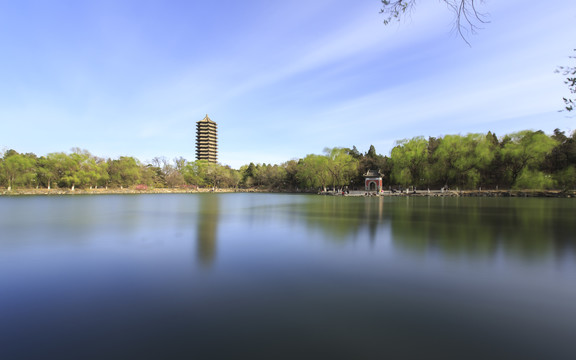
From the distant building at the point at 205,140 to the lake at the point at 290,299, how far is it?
75067mm

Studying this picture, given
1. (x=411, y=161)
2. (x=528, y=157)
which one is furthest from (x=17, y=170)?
(x=528, y=157)

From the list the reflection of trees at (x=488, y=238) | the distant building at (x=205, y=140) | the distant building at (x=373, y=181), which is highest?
the distant building at (x=205, y=140)

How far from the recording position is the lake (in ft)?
9.54

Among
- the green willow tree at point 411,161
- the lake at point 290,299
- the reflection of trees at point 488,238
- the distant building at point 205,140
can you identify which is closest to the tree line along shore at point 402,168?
the green willow tree at point 411,161

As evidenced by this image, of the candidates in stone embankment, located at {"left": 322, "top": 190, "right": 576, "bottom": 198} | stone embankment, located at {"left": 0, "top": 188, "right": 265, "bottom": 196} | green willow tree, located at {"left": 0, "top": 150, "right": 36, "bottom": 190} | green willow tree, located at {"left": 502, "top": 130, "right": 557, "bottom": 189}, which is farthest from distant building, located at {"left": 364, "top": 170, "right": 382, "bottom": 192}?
green willow tree, located at {"left": 0, "top": 150, "right": 36, "bottom": 190}

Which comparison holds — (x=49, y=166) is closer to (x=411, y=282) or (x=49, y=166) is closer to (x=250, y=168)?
(x=250, y=168)

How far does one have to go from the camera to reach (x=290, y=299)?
411 centimetres

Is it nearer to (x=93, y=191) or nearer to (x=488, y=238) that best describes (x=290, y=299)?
(x=488, y=238)

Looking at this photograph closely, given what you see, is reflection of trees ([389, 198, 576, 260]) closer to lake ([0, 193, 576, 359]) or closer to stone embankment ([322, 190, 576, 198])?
lake ([0, 193, 576, 359])

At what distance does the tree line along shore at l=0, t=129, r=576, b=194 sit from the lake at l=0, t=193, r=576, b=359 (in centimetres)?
3607

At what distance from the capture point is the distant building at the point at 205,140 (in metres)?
80.9

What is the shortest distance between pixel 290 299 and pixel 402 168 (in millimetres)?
43898

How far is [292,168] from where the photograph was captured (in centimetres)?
5972

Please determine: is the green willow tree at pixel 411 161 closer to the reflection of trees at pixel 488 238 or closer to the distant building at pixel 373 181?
the distant building at pixel 373 181
